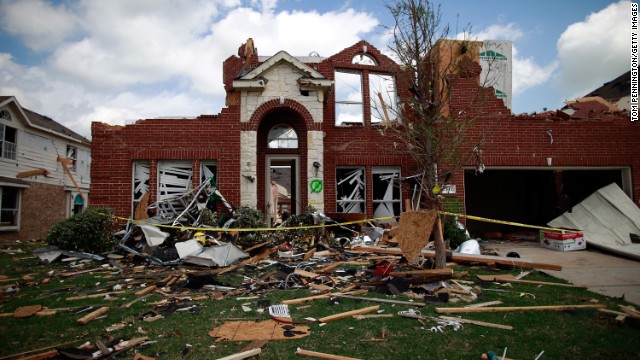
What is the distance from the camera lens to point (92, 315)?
4941mm

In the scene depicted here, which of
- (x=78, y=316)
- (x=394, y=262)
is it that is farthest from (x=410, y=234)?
(x=78, y=316)

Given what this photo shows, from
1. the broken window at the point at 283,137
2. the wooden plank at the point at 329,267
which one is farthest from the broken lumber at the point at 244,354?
the broken window at the point at 283,137

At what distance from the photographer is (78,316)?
200 inches

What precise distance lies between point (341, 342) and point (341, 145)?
9557mm

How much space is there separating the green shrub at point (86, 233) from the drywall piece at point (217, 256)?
3.03 meters

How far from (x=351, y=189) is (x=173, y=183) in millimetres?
6208

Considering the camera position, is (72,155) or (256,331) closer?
(256,331)

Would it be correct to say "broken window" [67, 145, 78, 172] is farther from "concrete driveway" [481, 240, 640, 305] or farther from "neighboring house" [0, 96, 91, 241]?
"concrete driveway" [481, 240, 640, 305]

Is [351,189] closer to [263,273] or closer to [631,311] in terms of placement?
[263,273]

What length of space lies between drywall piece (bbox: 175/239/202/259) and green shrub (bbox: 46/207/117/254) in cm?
260

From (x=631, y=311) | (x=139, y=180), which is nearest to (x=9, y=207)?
(x=139, y=180)

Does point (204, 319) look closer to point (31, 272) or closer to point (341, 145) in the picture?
point (31, 272)

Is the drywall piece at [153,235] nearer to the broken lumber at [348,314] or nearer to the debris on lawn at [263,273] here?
the debris on lawn at [263,273]

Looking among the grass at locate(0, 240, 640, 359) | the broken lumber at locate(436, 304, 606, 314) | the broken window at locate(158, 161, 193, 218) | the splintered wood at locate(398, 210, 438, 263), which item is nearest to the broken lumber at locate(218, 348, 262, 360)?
the grass at locate(0, 240, 640, 359)
